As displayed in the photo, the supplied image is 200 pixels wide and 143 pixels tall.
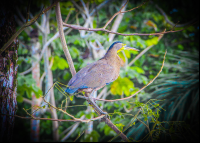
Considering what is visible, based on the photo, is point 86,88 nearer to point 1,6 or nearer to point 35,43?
point 1,6

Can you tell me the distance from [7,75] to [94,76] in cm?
61

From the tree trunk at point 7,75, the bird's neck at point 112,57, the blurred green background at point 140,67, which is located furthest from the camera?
the blurred green background at point 140,67

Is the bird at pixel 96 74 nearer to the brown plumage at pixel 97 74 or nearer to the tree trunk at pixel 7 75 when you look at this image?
the brown plumage at pixel 97 74

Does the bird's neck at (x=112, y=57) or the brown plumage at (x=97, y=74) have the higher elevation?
the bird's neck at (x=112, y=57)

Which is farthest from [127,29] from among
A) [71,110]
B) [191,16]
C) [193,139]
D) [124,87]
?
[193,139]

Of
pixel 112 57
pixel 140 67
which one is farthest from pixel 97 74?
pixel 140 67

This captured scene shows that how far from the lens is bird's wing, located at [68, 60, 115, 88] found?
3.54 feet

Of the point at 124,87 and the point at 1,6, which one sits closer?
the point at 1,6

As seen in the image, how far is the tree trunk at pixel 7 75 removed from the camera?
3.35 feet

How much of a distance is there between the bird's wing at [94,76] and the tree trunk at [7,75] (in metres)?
0.42

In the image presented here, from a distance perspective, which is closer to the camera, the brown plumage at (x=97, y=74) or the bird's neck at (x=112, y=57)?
the brown plumage at (x=97, y=74)

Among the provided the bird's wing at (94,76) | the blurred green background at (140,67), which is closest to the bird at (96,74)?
the bird's wing at (94,76)

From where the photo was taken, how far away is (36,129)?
255cm

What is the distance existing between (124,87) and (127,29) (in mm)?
1551
